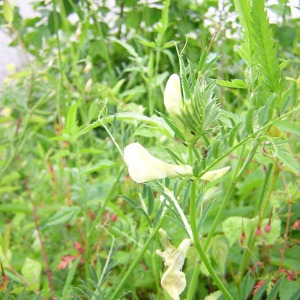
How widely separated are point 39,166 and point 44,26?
610 mm

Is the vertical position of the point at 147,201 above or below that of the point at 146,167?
below

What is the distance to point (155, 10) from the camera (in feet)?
5.19

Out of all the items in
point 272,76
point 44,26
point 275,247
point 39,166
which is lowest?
point 39,166

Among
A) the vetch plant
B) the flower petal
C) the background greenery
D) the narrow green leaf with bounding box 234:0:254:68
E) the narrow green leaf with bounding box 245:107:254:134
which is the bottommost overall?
the background greenery

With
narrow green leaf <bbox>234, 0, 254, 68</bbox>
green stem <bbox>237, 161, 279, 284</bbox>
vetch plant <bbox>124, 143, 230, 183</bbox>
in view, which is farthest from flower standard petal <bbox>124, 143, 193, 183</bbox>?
green stem <bbox>237, 161, 279, 284</bbox>

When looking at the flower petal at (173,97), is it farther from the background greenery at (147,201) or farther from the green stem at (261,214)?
the green stem at (261,214)

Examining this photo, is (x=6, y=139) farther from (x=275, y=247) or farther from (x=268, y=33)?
(x=268, y=33)

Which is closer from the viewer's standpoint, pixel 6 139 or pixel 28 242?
pixel 28 242

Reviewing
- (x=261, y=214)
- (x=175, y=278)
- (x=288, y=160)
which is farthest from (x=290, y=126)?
(x=261, y=214)

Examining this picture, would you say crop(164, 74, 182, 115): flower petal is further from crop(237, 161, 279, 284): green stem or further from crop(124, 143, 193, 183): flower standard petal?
crop(237, 161, 279, 284): green stem

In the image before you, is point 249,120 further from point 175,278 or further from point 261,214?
point 261,214

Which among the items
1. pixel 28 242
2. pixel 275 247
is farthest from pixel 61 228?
pixel 275 247

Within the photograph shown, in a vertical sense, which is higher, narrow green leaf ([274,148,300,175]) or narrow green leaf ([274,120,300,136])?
narrow green leaf ([274,120,300,136])

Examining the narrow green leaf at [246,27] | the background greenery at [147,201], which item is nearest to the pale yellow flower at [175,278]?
the background greenery at [147,201]
